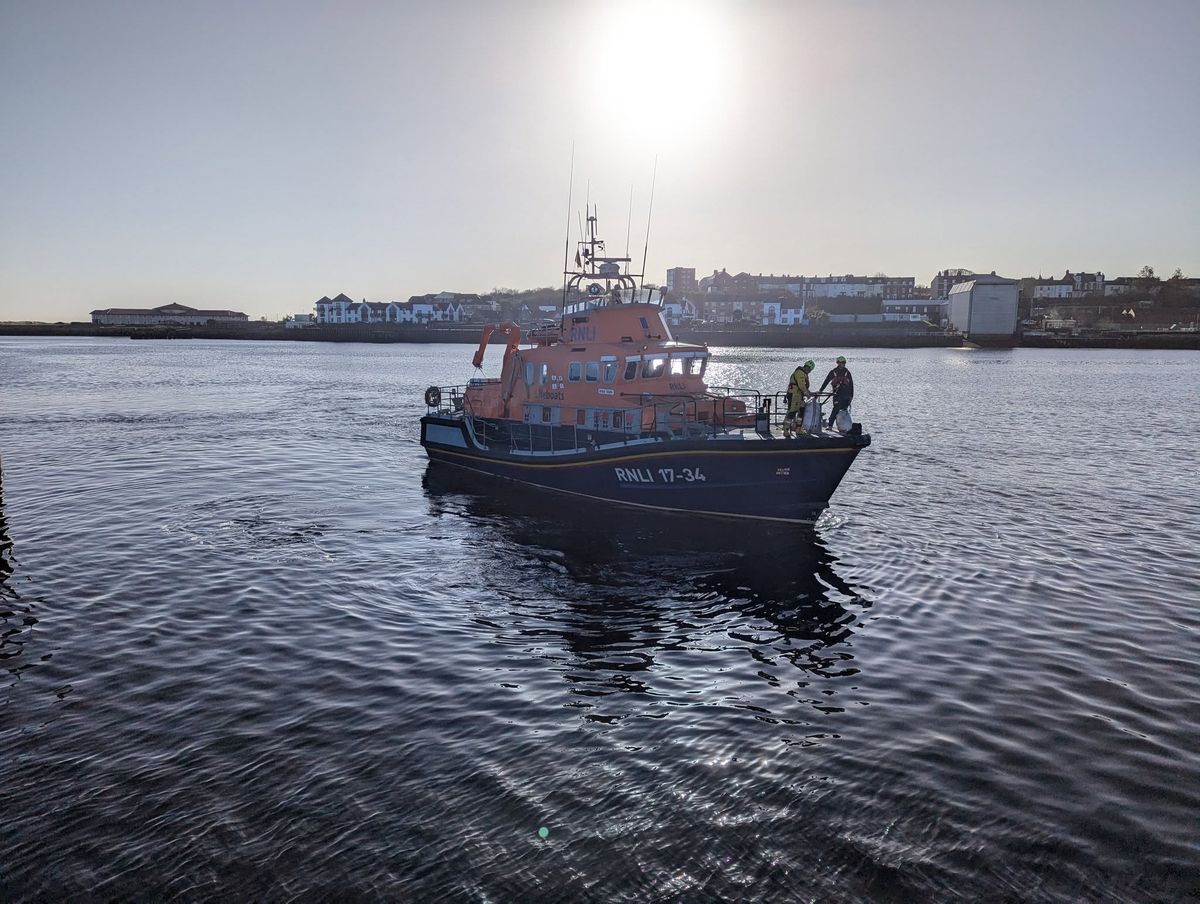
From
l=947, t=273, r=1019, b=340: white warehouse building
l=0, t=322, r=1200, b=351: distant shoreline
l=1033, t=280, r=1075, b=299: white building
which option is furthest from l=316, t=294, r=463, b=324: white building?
l=1033, t=280, r=1075, b=299: white building

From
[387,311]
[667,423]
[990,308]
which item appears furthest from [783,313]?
[667,423]

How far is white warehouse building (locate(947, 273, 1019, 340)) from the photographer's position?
117 m

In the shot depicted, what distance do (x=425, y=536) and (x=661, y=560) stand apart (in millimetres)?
5404

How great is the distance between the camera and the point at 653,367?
18.5 m

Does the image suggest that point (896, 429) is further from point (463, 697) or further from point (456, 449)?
point (463, 697)

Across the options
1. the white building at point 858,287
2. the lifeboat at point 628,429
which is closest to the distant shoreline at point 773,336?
the white building at point 858,287

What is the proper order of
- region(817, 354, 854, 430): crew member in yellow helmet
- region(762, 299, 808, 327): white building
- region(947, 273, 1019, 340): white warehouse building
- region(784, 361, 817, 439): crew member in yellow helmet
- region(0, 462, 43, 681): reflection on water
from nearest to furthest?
region(0, 462, 43, 681): reflection on water < region(817, 354, 854, 430): crew member in yellow helmet < region(784, 361, 817, 439): crew member in yellow helmet < region(947, 273, 1019, 340): white warehouse building < region(762, 299, 808, 327): white building

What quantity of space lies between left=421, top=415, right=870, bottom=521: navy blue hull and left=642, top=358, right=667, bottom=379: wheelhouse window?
2.40 metres

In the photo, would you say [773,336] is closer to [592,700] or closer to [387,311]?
[387,311]

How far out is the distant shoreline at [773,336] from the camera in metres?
124

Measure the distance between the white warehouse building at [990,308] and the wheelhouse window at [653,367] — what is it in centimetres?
11839

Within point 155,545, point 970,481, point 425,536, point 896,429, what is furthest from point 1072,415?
point 155,545

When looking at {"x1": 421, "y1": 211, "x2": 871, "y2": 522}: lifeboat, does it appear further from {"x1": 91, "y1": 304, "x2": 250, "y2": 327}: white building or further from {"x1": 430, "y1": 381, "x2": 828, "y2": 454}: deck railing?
{"x1": 91, "y1": 304, "x2": 250, "y2": 327}: white building

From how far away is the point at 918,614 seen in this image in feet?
37.1
